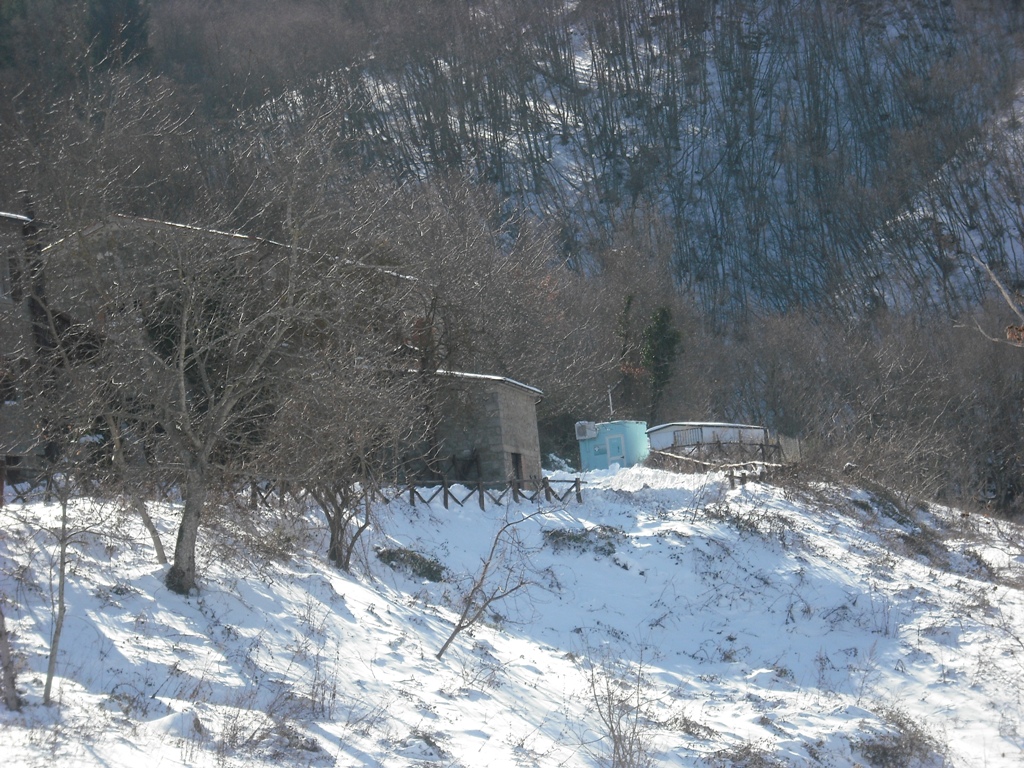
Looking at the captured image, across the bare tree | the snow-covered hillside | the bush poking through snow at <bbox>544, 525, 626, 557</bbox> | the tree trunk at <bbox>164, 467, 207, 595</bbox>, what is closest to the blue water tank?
the snow-covered hillside

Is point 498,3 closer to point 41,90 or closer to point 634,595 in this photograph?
point 41,90

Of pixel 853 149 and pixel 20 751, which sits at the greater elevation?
pixel 853 149

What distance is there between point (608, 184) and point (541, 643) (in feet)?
161

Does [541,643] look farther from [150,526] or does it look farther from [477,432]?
[477,432]

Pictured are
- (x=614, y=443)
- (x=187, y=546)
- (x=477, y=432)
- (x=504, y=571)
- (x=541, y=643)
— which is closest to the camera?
(x=187, y=546)

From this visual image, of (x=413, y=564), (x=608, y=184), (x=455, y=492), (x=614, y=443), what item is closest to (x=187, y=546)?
(x=413, y=564)

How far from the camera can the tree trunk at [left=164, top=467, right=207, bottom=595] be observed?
418 inches

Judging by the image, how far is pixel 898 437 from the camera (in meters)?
29.0

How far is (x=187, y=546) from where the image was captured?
10.9m

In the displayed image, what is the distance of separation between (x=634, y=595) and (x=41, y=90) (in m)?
14.6

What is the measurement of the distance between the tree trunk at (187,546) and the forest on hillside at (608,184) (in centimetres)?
157

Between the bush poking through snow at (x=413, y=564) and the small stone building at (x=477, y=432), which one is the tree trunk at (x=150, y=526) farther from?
the small stone building at (x=477, y=432)

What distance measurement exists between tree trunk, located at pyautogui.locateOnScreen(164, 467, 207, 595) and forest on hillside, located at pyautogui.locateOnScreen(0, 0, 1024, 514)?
1.57 meters

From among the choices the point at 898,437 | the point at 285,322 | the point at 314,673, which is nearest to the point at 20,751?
the point at 314,673
